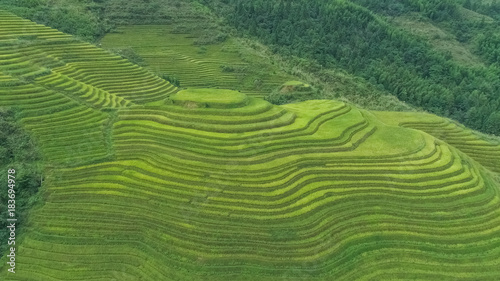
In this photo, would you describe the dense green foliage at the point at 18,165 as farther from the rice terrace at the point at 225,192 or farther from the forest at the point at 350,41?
the forest at the point at 350,41

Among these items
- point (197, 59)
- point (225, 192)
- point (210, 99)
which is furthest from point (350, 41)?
point (225, 192)

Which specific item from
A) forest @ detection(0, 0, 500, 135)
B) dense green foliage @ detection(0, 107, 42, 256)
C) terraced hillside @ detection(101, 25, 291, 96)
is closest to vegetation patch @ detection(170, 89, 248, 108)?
dense green foliage @ detection(0, 107, 42, 256)

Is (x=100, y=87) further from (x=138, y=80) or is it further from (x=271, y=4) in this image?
(x=271, y=4)

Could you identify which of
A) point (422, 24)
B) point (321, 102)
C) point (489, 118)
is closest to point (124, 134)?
point (321, 102)

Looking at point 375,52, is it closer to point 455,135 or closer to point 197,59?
point 197,59

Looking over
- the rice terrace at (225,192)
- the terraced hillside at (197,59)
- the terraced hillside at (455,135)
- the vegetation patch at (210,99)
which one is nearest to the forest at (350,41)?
the terraced hillside at (197,59)

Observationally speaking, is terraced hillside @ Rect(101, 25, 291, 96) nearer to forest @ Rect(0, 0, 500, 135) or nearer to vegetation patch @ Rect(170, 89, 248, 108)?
forest @ Rect(0, 0, 500, 135)
